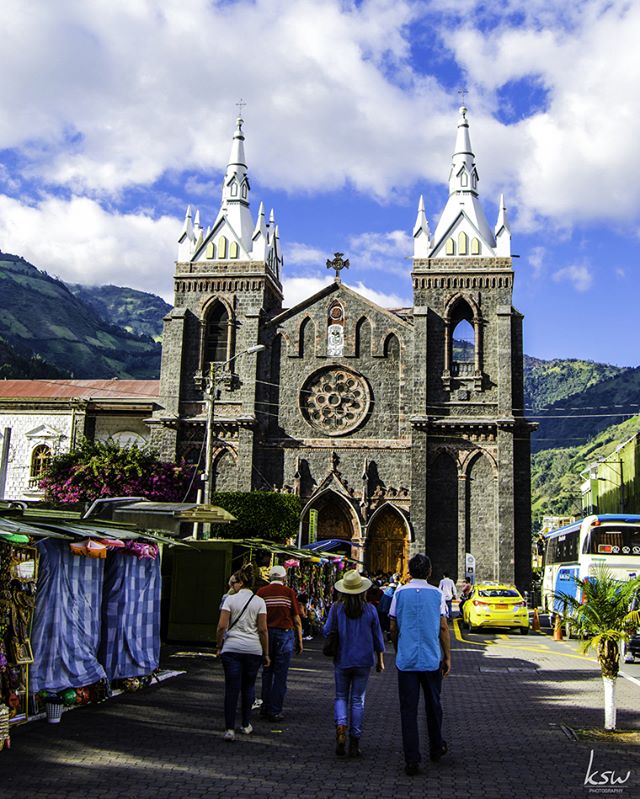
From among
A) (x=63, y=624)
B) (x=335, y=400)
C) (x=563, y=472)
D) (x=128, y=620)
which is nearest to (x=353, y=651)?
(x=63, y=624)

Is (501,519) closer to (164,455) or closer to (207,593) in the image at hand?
(164,455)

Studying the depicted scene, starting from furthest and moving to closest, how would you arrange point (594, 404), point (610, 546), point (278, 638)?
point (594, 404) < point (610, 546) < point (278, 638)

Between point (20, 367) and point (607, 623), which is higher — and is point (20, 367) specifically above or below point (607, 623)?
above

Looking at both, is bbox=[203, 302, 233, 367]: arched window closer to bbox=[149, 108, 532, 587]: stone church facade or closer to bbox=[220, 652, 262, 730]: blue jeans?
bbox=[149, 108, 532, 587]: stone church facade

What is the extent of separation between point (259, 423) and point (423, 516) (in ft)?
28.4

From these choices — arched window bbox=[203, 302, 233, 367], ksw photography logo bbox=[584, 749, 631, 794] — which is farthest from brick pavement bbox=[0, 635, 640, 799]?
arched window bbox=[203, 302, 233, 367]

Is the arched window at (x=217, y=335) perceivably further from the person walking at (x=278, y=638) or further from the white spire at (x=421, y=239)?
the person walking at (x=278, y=638)

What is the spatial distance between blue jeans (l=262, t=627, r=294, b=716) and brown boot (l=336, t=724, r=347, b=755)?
2.16 m

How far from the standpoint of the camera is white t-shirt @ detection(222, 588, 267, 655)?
10.0 metres

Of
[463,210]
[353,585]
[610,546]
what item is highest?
[463,210]

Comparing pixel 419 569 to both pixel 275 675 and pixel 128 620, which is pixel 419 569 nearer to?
pixel 275 675

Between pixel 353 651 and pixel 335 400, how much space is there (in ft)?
109

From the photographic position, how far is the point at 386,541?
135 ft

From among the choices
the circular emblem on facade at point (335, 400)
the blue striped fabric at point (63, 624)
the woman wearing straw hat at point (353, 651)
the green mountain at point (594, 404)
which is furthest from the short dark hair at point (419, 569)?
the green mountain at point (594, 404)
